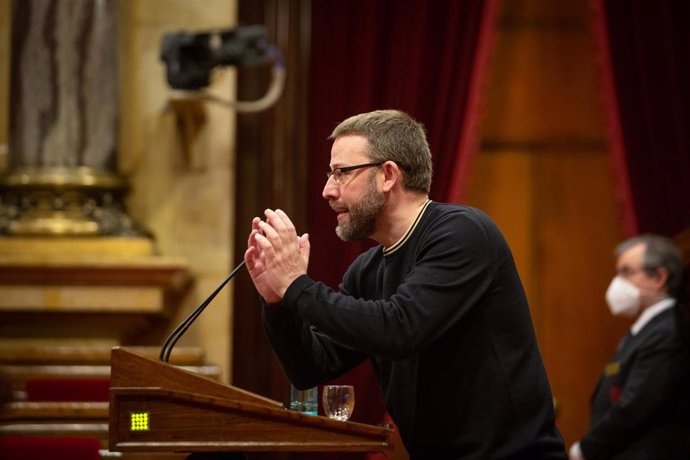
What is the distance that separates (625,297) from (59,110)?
265 centimetres

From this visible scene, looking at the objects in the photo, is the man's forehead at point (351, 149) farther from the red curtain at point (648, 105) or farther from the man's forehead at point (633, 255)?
the red curtain at point (648, 105)

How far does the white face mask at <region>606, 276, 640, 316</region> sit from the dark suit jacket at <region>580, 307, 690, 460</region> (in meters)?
0.35

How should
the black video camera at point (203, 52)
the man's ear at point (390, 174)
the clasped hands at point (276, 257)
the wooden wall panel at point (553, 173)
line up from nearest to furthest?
the clasped hands at point (276, 257) → the man's ear at point (390, 174) → the black video camera at point (203, 52) → the wooden wall panel at point (553, 173)

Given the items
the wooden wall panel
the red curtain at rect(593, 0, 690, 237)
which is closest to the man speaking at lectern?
the red curtain at rect(593, 0, 690, 237)

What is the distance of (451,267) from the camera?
2.28m

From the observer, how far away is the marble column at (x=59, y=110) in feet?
16.4

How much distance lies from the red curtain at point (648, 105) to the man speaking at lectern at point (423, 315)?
3.23 meters

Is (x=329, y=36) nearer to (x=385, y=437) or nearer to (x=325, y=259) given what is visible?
(x=325, y=259)

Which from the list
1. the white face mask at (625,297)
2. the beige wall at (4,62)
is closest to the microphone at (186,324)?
the white face mask at (625,297)

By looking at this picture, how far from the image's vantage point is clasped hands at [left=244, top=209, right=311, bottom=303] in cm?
227

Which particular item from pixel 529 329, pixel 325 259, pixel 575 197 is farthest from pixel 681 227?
pixel 529 329

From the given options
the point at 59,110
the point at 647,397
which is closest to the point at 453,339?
the point at 647,397

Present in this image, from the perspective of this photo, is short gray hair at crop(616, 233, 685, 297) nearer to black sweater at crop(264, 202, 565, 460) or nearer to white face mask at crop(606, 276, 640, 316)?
white face mask at crop(606, 276, 640, 316)

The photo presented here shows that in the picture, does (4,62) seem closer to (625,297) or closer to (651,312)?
(625,297)
